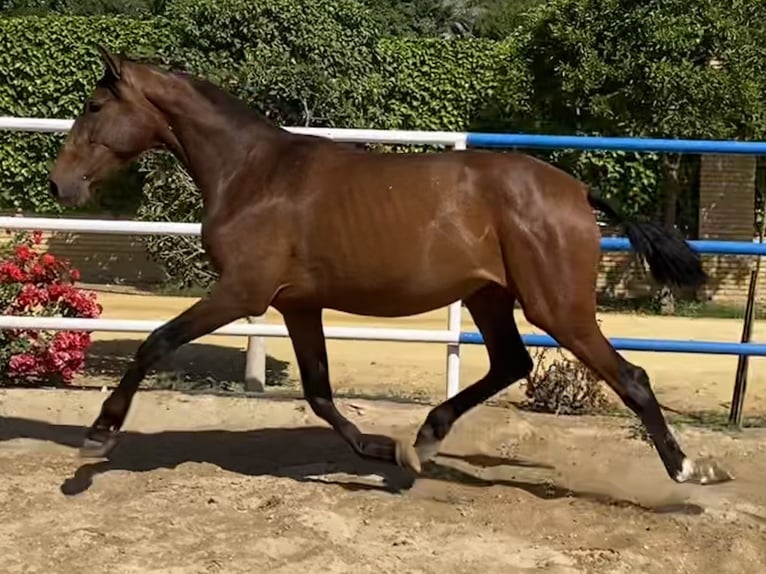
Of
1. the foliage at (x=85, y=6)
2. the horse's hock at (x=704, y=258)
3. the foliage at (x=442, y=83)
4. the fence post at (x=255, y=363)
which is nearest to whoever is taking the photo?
the fence post at (x=255, y=363)

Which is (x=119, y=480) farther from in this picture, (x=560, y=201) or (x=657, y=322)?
(x=657, y=322)

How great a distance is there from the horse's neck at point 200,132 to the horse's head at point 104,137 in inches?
4.0

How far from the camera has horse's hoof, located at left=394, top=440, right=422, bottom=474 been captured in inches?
195

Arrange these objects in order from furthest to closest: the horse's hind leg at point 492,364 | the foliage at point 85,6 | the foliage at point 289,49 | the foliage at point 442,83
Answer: the foliage at point 85,6, the foliage at point 442,83, the foliage at point 289,49, the horse's hind leg at point 492,364

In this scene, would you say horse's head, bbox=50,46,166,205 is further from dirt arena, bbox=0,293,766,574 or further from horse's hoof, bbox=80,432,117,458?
dirt arena, bbox=0,293,766,574

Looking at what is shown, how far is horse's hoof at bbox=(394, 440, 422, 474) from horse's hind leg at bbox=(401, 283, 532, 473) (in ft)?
0.43

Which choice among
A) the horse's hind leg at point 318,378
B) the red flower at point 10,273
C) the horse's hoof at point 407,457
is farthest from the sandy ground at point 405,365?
the horse's hoof at point 407,457

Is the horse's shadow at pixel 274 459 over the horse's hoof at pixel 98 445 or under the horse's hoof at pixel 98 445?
under

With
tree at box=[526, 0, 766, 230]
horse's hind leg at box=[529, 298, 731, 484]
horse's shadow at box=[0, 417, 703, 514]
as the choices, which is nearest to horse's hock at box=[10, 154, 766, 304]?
tree at box=[526, 0, 766, 230]

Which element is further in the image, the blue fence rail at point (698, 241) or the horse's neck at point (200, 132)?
the blue fence rail at point (698, 241)

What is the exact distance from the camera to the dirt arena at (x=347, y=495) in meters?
4.01

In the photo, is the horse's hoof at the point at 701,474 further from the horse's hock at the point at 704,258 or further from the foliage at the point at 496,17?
the foliage at the point at 496,17

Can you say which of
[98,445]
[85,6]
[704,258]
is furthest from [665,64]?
[85,6]

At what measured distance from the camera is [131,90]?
491 cm
